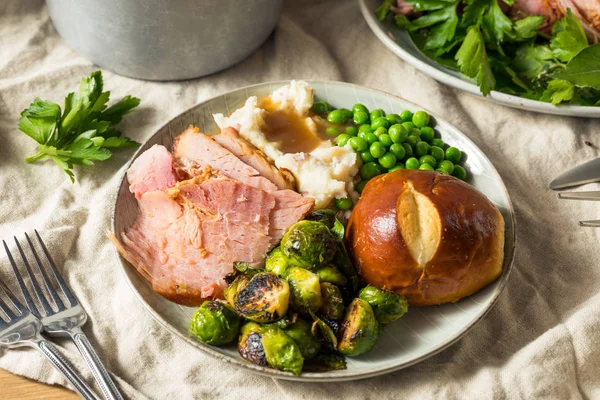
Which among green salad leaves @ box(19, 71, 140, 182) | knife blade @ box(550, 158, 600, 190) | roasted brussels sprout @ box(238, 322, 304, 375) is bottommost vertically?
knife blade @ box(550, 158, 600, 190)

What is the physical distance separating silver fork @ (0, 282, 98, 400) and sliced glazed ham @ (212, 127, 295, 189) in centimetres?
125

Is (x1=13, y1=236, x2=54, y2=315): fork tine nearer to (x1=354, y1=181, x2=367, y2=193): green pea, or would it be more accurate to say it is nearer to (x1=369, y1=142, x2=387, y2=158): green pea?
(x1=354, y1=181, x2=367, y2=193): green pea

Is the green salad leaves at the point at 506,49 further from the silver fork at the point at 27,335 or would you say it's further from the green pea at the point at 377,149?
the silver fork at the point at 27,335

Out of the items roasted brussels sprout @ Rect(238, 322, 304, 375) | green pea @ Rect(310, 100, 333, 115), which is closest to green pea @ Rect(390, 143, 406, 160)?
green pea @ Rect(310, 100, 333, 115)

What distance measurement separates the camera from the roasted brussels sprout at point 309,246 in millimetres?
2754

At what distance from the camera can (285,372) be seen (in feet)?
8.45

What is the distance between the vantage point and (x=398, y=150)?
3.54 m

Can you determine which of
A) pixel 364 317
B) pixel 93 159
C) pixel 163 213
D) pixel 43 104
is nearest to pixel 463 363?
pixel 364 317

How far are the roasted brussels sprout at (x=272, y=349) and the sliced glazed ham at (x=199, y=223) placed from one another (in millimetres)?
397

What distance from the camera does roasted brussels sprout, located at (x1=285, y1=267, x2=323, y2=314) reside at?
2621mm

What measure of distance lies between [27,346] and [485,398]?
6.43ft

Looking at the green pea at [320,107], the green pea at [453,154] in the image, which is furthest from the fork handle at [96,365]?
the green pea at [453,154]

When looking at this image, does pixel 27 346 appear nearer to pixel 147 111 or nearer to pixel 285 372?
pixel 285 372

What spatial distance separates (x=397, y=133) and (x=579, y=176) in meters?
1.08
